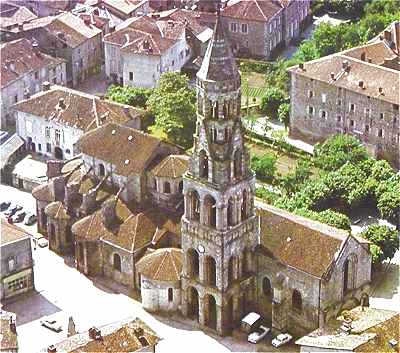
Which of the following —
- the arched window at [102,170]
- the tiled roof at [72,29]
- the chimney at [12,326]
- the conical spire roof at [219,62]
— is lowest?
the chimney at [12,326]

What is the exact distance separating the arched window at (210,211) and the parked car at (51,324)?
53.2 ft

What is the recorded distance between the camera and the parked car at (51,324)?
9108 cm

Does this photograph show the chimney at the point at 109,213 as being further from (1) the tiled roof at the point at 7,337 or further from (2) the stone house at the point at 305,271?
(1) the tiled roof at the point at 7,337

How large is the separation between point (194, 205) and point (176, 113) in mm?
33041

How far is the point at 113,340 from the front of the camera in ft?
260

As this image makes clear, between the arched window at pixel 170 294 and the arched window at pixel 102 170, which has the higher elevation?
the arched window at pixel 102 170

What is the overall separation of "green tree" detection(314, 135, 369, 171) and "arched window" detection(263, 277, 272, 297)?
2830 cm

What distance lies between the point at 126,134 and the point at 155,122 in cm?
1954

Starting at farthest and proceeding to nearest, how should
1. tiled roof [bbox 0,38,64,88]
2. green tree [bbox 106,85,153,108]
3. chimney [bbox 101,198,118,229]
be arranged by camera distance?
tiled roof [bbox 0,38,64,88]
green tree [bbox 106,85,153,108]
chimney [bbox 101,198,118,229]

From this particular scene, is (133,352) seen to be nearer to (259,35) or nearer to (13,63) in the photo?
(13,63)

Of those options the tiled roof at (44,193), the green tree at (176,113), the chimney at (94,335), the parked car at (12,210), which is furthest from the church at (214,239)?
the green tree at (176,113)

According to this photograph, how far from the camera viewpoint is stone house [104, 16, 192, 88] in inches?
5413

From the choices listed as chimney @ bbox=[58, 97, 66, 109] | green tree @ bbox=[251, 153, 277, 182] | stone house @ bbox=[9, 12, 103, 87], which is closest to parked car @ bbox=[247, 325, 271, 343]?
green tree @ bbox=[251, 153, 277, 182]

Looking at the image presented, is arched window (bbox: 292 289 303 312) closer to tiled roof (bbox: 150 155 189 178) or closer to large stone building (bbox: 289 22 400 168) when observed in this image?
tiled roof (bbox: 150 155 189 178)
